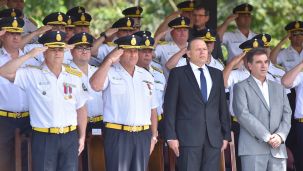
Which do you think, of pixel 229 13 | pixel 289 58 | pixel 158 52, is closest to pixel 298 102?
pixel 289 58

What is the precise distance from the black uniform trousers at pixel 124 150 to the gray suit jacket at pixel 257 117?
95 cm

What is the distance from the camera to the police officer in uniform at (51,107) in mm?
7207

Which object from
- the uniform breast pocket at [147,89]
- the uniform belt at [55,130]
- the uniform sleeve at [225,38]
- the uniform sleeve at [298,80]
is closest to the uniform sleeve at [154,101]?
the uniform breast pocket at [147,89]

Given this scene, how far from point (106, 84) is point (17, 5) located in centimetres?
244

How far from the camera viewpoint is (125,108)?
7609 mm

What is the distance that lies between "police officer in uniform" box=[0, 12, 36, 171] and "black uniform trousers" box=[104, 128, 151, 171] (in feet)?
2.69

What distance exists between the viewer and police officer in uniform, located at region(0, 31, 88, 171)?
284 inches

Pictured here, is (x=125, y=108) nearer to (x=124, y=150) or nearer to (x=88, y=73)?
(x=124, y=150)

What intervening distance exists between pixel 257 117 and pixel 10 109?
2.35m

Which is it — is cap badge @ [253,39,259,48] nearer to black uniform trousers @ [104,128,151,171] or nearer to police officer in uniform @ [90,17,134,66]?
police officer in uniform @ [90,17,134,66]

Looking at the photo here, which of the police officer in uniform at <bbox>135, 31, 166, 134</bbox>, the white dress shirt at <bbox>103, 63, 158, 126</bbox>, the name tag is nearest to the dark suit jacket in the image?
the white dress shirt at <bbox>103, 63, 158, 126</bbox>

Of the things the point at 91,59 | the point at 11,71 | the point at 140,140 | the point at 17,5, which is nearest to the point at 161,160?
the point at 140,140

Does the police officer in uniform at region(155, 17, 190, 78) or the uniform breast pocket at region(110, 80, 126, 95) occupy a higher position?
the police officer in uniform at region(155, 17, 190, 78)

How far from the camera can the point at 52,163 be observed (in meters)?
7.23
